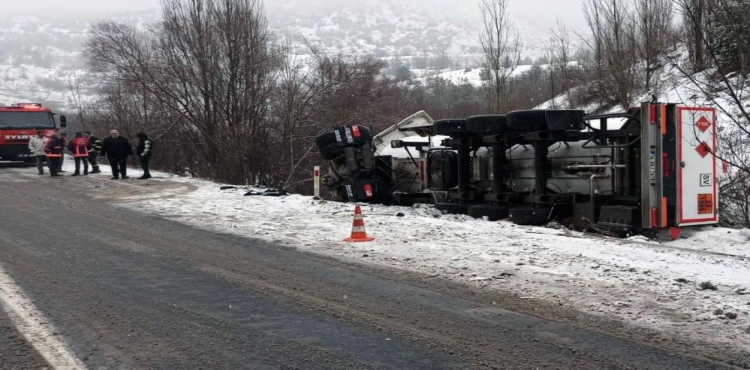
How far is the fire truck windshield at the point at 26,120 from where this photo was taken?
2300 centimetres

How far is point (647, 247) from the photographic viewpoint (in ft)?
24.5

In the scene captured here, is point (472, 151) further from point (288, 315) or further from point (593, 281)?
point (288, 315)

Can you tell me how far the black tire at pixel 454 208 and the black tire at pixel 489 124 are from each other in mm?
1409

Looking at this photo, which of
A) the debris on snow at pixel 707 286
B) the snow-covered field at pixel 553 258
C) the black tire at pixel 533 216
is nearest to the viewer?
the snow-covered field at pixel 553 258

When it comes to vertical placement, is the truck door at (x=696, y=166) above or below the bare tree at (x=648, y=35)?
below

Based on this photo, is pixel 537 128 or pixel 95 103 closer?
pixel 537 128

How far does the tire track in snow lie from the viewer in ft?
12.5

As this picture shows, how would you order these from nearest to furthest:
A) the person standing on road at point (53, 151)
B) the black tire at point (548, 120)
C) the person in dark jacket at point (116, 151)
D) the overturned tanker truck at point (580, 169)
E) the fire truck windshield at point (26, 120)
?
1. the overturned tanker truck at point (580, 169)
2. the black tire at point (548, 120)
3. the person in dark jacket at point (116, 151)
4. the person standing on road at point (53, 151)
5. the fire truck windshield at point (26, 120)

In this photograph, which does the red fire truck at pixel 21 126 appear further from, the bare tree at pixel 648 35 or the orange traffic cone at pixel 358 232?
the bare tree at pixel 648 35

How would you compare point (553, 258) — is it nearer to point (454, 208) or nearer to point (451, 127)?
point (454, 208)

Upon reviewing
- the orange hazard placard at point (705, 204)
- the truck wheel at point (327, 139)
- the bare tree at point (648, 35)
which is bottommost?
the orange hazard placard at point (705, 204)

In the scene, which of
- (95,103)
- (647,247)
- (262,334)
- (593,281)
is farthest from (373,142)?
(95,103)

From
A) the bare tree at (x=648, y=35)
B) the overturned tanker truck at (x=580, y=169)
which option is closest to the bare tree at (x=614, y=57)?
the bare tree at (x=648, y=35)

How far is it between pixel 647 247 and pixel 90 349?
20.6 feet
